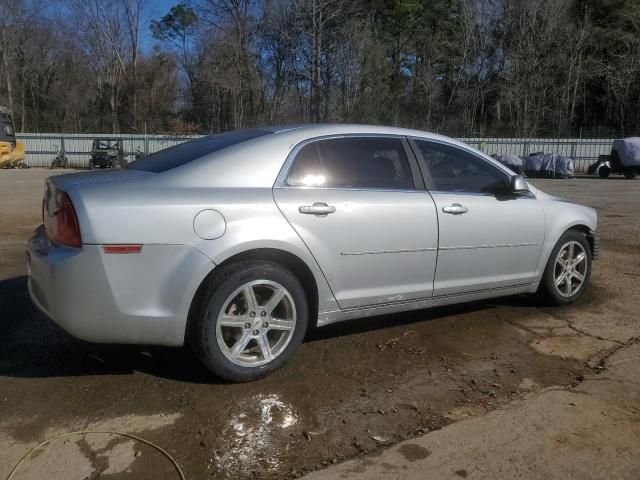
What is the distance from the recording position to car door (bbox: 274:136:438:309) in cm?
362

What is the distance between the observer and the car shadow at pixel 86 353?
3629 millimetres

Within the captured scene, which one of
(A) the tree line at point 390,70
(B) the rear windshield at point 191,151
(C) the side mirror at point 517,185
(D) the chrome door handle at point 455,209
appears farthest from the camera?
(A) the tree line at point 390,70

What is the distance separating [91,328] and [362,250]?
1678 mm

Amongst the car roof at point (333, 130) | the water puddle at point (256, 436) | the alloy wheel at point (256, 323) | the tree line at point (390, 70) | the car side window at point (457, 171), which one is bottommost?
the water puddle at point (256, 436)

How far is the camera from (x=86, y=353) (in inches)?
155

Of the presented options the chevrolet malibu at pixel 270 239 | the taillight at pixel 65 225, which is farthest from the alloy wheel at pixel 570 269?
the taillight at pixel 65 225

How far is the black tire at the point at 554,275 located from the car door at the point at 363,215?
1.38 meters

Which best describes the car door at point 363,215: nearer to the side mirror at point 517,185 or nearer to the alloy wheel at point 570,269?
the side mirror at point 517,185

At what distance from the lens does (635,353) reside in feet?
13.2

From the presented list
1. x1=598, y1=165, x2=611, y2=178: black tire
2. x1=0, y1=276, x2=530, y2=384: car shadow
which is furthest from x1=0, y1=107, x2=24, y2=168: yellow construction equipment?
x1=598, y1=165, x2=611, y2=178: black tire

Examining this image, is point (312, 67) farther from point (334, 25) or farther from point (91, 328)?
point (91, 328)

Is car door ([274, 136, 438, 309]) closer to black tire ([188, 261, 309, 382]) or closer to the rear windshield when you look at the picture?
black tire ([188, 261, 309, 382])

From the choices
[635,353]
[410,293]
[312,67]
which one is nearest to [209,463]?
[410,293]

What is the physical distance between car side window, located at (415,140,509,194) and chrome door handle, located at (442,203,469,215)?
0.14m
